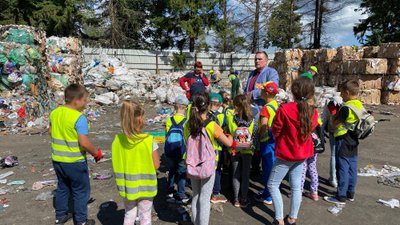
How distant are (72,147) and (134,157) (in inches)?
31.4

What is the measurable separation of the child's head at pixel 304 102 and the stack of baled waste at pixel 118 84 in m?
9.68

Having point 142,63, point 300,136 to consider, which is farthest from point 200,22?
point 300,136

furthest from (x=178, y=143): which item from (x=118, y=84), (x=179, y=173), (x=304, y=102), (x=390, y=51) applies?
(x=390, y=51)

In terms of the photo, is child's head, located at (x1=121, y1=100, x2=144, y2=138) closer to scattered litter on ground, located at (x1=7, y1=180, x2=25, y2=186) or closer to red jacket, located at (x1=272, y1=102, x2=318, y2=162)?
red jacket, located at (x1=272, y1=102, x2=318, y2=162)

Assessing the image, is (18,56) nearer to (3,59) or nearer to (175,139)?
(3,59)

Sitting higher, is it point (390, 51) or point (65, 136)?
point (390, 51)

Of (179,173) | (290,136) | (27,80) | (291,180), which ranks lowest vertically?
(179,173)

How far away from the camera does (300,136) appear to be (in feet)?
10.7

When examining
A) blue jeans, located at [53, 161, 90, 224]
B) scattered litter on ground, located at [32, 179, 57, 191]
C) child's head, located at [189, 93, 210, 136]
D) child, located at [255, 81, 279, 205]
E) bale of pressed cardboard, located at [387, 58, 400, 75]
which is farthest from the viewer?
bale of pressed cardboard, located at [387, 58, 400, 75]

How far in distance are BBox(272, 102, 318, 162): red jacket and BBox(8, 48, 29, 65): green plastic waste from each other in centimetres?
813

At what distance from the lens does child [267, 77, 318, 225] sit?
3223 mm

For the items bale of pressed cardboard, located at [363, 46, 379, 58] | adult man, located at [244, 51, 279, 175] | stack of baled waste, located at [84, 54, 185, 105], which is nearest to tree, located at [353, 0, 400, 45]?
bale of pressed cardboard, located at [363, 46, 379, 58]

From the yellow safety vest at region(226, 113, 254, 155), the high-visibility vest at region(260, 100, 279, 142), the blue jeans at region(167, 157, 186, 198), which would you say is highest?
the high-visibility vest at region(260, 100, 279, 142)

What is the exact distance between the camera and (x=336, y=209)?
4.02 m
